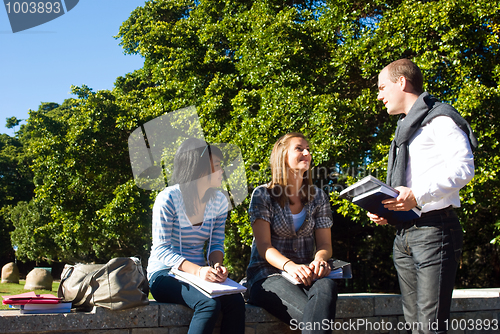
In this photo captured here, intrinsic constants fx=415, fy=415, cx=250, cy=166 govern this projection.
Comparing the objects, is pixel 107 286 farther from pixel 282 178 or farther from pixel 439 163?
pixel 439 163

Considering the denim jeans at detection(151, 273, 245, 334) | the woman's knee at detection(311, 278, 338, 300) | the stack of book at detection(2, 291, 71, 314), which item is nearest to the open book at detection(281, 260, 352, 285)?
the woman's knee at detection(311, 278, 338, 300)

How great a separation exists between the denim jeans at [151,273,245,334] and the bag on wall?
0.17m

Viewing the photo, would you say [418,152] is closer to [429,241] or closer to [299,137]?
[429,241]

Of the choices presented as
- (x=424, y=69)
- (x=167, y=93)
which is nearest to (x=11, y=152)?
(x=167, y=93)

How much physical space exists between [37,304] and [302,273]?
1.75 meters

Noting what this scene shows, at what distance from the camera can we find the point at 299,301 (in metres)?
2.78

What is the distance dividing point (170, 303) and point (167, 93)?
10154 millimetres

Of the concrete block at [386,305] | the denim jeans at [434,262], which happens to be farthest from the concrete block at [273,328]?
the denim jeans at [434,262]

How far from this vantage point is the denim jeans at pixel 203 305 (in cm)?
262

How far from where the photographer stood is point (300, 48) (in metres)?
9.80

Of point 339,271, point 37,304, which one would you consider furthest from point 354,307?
point 37,304

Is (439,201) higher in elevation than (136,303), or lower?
higher

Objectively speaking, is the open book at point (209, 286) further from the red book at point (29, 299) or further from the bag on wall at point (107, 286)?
the red book at point (29, 299)

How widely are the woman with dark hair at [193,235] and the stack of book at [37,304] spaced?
617 mm
